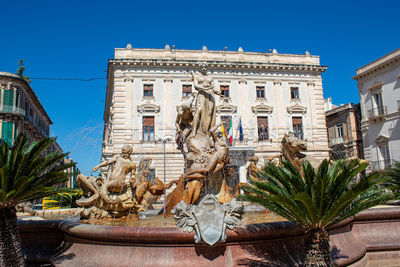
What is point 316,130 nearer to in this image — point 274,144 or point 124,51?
point 274,144

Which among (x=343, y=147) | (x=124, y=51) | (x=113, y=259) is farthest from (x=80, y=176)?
(x=343, y=147)

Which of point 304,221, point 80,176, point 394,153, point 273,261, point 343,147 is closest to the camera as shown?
point 304,221

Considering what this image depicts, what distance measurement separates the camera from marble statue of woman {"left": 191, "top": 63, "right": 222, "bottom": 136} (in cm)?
876

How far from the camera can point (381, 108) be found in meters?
28.6

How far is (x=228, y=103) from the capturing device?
28.1 meters

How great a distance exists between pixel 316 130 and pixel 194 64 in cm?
1264

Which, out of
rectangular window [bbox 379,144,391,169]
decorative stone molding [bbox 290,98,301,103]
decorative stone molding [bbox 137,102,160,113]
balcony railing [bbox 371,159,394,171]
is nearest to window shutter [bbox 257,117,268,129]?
decorative stone molding [bbox 290,98,301,103]

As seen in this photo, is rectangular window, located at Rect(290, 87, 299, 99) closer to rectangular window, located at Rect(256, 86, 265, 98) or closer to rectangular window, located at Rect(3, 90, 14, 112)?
rectangular window, located at Rect(256, 86, 265, 98)

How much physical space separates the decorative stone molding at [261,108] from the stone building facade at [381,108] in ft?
31.5

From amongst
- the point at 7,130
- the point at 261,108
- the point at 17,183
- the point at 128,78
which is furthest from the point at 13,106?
the point at 17,183

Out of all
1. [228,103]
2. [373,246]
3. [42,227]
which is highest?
[228,103]

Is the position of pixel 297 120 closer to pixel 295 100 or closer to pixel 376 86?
pixel 295 100

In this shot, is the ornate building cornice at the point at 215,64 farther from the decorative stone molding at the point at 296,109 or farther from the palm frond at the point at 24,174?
the palm frond at the point at 24,174

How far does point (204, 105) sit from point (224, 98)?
19326 mm
